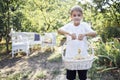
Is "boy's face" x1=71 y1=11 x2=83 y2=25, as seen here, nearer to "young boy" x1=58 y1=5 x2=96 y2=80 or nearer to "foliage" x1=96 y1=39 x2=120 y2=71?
"young boy" x1=58 y1=5 x2=96 y2=80

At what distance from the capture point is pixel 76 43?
156 inches

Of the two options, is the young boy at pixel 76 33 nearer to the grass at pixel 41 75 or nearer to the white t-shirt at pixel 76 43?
the white t-shirt at pixel 76 43

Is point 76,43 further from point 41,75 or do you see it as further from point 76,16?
point 41,75

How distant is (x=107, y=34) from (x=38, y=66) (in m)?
4.62

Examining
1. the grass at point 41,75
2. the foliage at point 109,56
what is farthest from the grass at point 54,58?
the grass at point 41,75

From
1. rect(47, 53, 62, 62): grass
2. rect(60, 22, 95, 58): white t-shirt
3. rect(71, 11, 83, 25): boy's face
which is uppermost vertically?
rect(71, 11, 83, 25): boy's face

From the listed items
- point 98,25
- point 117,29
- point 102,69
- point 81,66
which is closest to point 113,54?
point 102,69

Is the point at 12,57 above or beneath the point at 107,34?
beneath

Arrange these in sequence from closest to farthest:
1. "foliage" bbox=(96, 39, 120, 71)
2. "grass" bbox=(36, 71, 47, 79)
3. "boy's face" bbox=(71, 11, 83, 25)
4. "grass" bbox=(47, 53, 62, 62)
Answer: "boy's face" bbox=(71, 11, 83, 25) < "grass" bbox=(36, 71, 47, 79) < "foliage" bbox=(96, 39, 120, 71) < "grass" bbox=(47, 53, 62, 62)

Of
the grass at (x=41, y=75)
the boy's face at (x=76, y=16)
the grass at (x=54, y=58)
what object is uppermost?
the boy's face at (x=76, y=16)

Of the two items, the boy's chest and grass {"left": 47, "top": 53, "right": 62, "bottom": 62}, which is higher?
the boy's chest

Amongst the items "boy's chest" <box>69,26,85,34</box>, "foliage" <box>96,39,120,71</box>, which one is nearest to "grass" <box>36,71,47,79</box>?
"foliage" <box>96,39,120,71</box>

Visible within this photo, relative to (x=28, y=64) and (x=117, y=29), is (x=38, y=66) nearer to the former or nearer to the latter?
(x=28, y=64)

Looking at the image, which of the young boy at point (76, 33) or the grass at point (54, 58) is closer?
the young boy at point (76, 33)
